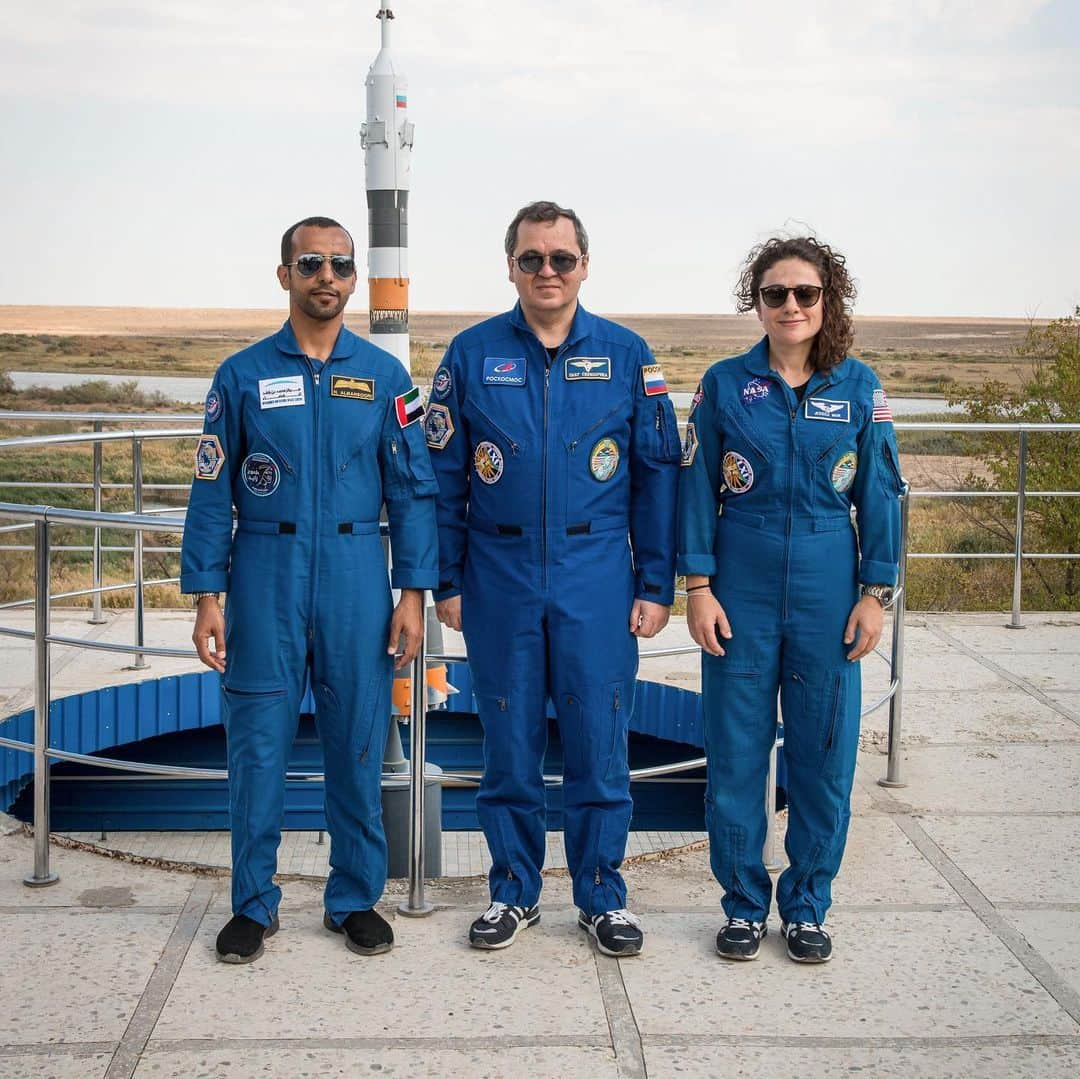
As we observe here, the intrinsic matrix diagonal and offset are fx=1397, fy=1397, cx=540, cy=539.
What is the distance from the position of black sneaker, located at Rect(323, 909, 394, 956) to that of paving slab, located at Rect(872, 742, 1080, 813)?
2096 mm

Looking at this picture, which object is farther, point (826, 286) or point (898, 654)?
point (898, 654)

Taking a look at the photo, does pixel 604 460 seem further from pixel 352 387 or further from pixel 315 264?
pixel 315 264

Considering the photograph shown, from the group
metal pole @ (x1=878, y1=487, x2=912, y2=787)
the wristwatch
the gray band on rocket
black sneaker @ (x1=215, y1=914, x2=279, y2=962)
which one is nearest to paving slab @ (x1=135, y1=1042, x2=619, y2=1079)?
black sneaker @ (x1=215, y1=914, x2=279, y2=962)

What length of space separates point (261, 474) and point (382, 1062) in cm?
133

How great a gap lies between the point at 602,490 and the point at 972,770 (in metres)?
2.59

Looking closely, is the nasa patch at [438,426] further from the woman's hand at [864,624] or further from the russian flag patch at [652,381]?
the woman's hand at [864,624]

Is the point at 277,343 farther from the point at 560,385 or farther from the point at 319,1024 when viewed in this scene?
the point at 319,1024

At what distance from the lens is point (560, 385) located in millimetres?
3334

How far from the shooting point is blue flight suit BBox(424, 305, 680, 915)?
10.9ft

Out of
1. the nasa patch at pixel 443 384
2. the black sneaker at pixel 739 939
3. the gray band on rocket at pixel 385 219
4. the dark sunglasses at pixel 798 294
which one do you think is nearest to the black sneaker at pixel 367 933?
the black sneaker at pixel 739 939

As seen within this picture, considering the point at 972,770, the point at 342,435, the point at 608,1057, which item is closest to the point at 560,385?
the point at 342,435

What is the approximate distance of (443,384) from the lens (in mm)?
3412

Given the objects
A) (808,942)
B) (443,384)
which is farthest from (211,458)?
(808,942)

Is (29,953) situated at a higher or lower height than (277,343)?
lower
